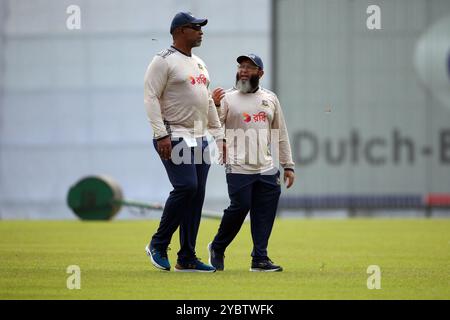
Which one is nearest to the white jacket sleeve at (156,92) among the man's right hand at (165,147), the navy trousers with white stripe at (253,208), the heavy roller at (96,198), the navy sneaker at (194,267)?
the man's right hand at (165,147)

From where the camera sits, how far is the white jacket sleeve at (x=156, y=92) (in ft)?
37.0

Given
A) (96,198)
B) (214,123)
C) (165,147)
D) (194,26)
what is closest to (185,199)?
(165,147)

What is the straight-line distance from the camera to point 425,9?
108 feet

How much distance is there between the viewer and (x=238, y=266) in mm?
12820

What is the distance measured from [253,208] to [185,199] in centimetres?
92

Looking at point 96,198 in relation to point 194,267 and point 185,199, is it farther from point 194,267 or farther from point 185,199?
point 185,199

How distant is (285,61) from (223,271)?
850 inches

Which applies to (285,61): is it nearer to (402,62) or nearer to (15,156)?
(402,62)

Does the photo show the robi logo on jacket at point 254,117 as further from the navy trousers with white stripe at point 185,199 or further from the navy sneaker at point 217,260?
the navy sneaker at point 217,260

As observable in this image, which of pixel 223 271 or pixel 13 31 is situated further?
pixel 13 31

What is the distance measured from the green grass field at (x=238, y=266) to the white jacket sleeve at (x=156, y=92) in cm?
136

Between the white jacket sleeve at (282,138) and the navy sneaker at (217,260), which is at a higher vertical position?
the white jacket sleeve at (282,138)
